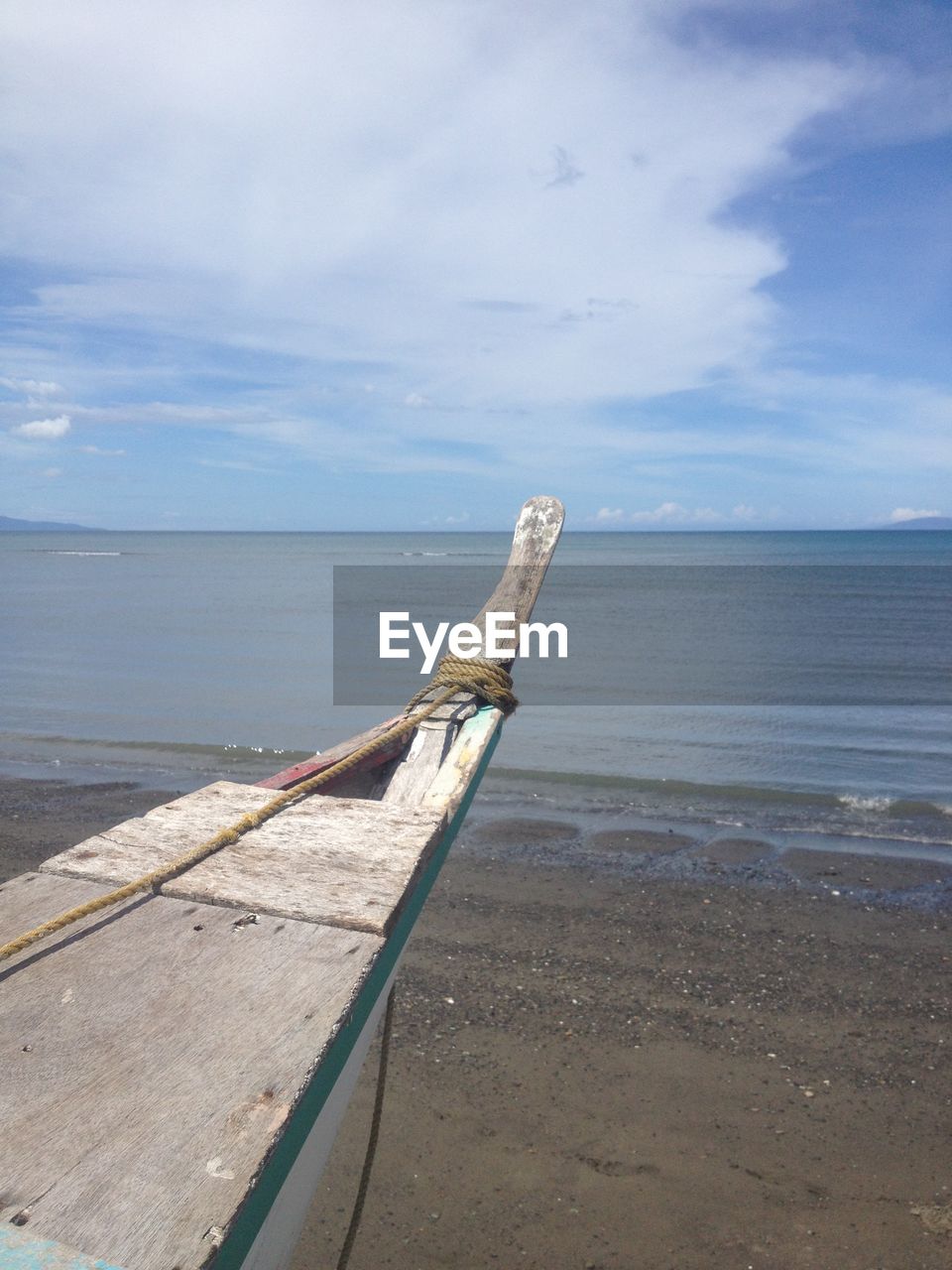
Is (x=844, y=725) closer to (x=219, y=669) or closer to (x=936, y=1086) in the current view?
(x=936, y=1086)

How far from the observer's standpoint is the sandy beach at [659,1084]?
153 inches

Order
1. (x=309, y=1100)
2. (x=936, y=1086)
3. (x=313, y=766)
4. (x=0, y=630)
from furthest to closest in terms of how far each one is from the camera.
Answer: (x=0, y=630) → (x=936, y=1086) → (x=313, y=766) → (x=309, y=1100)

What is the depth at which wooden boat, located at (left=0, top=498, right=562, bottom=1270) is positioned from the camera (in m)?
1.23

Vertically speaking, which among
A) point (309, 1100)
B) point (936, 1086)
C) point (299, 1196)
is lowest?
point (936, 1086)

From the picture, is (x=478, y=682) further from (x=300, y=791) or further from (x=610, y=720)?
(x=610, y=720)

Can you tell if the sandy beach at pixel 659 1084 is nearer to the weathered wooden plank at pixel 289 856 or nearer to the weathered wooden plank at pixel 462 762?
the weathered wooden plank at pixel 462 762

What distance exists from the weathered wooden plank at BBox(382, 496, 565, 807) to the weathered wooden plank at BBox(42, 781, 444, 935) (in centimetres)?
107

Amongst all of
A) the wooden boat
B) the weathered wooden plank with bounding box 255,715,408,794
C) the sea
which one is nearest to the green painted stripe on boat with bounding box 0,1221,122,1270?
the wooden boat

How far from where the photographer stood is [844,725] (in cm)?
1485

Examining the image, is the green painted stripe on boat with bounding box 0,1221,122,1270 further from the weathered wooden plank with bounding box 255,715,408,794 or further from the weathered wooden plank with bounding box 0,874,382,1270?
the weathered wooden plank with bounding box 255,715,408,794

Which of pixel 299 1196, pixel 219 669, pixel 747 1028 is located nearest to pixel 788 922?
pixel 747 1028

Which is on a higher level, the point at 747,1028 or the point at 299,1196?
the point at 299,1196

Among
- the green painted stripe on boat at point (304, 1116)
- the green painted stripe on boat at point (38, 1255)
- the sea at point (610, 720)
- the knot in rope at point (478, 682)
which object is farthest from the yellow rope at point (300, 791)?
the sea at point (610, 720)

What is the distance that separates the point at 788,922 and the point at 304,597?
1520 inches
